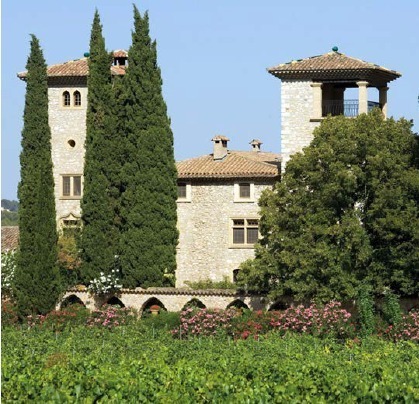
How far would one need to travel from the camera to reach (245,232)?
195ft

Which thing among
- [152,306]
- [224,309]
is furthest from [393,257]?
[152,306]

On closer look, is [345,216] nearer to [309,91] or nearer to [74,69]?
[309,91]

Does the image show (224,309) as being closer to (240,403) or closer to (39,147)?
(39,147)

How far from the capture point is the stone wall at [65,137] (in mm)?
59250

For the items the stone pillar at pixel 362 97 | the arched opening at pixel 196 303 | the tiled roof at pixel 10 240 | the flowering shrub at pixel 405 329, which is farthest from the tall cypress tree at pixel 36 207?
the flowering shrub at pixel 405 329

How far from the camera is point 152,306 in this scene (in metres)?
55.4

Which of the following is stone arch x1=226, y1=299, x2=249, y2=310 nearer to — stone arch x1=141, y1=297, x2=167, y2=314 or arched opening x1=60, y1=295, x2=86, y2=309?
stone arch x1=141, y1=297, x2=167, y2=314

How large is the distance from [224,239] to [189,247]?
1404 millimetres

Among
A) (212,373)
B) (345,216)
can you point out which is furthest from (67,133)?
(212,373)

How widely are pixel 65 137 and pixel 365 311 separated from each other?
16.0m

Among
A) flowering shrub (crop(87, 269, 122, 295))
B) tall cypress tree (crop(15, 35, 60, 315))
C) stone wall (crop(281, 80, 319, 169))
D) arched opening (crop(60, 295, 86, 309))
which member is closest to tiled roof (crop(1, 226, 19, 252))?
arched opening (crop(60, 295, 86, 309))

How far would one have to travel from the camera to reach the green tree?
162ft

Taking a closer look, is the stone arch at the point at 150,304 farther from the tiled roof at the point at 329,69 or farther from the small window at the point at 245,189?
the tiled roof at the point at 329,69

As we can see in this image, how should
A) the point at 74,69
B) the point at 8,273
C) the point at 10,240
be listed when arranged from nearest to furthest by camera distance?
the point at 8,273 < the point at 74,69 < the point at 10,240
